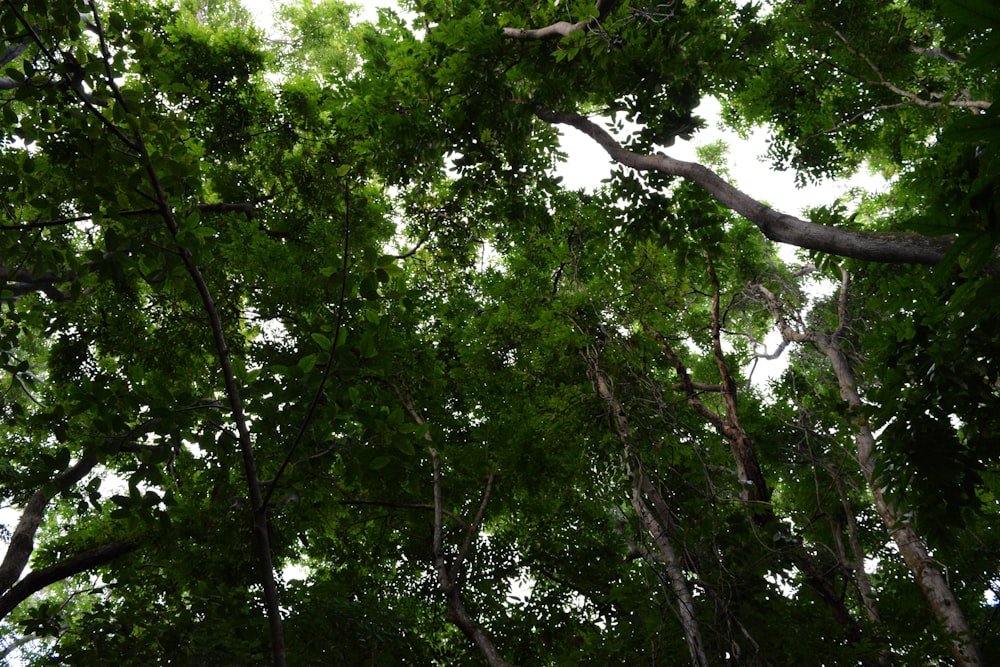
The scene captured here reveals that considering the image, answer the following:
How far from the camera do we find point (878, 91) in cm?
879

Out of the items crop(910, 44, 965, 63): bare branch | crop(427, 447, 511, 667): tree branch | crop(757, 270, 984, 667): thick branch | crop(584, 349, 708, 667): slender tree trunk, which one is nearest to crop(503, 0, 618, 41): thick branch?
crop(584, 349, 708, 667): slender tree trunk

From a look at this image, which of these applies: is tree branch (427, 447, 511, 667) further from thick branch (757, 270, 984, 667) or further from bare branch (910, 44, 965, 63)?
bare branch (910, 44, 965, 63)

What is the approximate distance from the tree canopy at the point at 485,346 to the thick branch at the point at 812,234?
0.02m

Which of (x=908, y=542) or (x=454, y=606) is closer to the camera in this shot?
(x=454, y=606)

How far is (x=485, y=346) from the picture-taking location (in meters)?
7.56

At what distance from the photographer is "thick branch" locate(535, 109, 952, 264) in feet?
10.6

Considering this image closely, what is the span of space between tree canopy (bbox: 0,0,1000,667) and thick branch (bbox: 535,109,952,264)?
0.02m

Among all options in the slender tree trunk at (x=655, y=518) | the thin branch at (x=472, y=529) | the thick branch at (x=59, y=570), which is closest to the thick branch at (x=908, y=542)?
the slender tree trunk at (x=655, y=518)

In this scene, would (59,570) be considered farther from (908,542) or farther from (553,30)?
(908,542)

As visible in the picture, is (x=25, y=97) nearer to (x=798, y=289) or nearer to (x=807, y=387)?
(x=807, y=387)

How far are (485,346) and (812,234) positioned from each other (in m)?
4.49

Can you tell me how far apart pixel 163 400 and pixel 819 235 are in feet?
11.7

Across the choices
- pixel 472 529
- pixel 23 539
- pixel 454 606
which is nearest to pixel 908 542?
pixel 472 529

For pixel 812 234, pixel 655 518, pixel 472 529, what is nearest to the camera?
pixel 812 234
